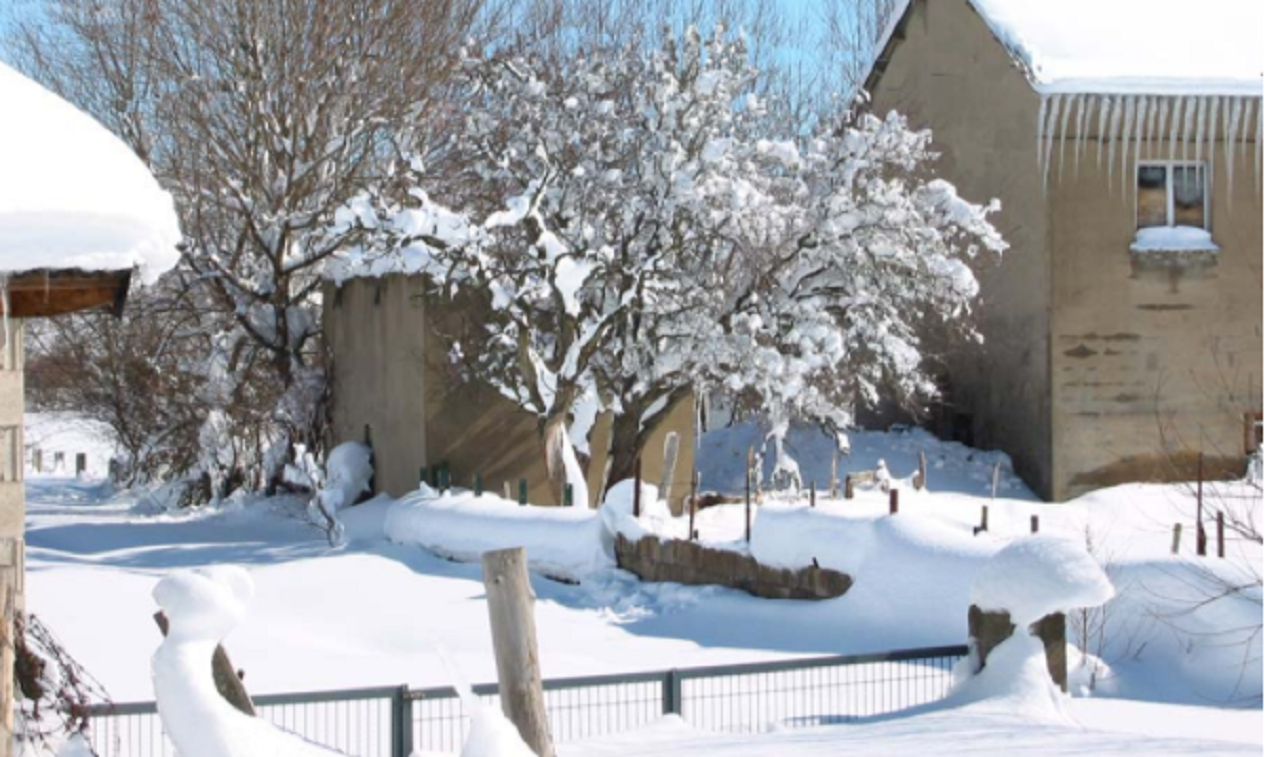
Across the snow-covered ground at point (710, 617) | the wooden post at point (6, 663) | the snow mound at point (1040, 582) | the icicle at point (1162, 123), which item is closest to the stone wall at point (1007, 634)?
the snow mound at point (1040, 582)

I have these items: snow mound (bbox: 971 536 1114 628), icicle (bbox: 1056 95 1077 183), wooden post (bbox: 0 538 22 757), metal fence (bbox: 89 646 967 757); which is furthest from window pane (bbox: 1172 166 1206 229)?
wooden post (bbox: 0 538 22 757)

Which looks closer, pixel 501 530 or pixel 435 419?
pixel 501 530

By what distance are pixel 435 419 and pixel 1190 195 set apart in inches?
438

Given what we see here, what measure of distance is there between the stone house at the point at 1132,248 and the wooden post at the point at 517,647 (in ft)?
57.2

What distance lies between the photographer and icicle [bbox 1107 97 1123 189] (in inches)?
936

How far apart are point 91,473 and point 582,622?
31.6m

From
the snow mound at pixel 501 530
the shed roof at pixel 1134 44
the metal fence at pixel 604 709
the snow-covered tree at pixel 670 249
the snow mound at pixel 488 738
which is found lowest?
the metal fence at pixel 604 709

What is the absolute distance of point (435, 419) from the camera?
2362 cm

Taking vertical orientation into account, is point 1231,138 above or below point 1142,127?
below

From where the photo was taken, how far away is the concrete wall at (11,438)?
7.54 metres

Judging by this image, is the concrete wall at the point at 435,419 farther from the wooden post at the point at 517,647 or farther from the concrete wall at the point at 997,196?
the wooden post at the point at 517,647

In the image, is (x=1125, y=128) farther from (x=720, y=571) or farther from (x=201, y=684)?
(x=201, y=684)

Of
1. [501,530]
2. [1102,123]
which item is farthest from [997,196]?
[501,530]

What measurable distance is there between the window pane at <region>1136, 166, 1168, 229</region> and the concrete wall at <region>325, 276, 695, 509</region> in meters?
6.96
